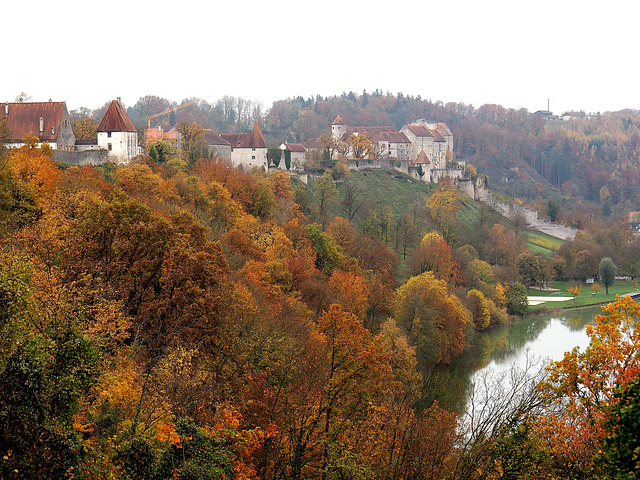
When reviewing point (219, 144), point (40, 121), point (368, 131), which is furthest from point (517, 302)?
point (368, 131)

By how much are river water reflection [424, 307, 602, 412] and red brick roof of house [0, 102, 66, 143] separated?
87.7ft

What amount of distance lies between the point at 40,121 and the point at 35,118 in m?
0.45

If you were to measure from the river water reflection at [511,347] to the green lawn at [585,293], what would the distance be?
2769 mm

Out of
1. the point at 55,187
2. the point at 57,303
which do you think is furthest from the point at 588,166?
the point at 57,303

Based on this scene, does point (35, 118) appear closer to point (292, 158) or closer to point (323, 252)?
point (323, 252)

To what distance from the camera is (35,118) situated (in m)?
43.6

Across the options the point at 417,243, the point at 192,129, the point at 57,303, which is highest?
the point at 192,129

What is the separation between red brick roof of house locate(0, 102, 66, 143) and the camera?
43.0m

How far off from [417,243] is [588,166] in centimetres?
11447

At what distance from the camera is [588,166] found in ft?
542

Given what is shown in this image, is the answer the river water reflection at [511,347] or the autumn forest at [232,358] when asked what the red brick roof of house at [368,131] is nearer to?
the river water reflection at [511,347]

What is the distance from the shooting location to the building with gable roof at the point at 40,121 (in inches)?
1693

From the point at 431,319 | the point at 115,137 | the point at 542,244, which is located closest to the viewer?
the point at 431,319

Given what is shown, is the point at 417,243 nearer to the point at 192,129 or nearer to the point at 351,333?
the point at 192,129
